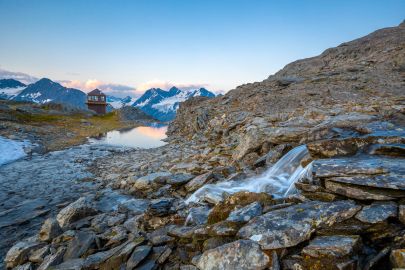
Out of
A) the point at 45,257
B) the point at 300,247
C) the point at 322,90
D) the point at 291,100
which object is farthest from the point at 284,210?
the point at 322,90

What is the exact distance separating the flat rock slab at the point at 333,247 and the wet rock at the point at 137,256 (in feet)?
13.5

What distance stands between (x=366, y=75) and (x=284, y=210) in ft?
109

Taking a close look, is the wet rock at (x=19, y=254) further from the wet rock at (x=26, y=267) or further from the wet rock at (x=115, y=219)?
the wet rock at (x=115, y=219)

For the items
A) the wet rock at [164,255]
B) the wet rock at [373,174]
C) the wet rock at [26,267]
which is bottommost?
the wet rock at [26,267]

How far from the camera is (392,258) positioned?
5.07 meters

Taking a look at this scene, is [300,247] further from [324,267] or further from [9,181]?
[9,181]

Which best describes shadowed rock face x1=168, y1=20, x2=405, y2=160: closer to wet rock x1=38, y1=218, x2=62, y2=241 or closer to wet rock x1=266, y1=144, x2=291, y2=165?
wet rock x1=266, y1=144, x2=291, y2=165

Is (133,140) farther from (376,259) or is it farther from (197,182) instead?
(376,259)

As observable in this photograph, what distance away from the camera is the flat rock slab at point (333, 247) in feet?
17.8

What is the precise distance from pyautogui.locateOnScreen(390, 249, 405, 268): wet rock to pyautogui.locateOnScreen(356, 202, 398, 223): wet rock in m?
0.86

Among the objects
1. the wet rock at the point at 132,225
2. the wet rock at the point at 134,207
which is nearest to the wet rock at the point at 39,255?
the wet rock at the point at 132,225

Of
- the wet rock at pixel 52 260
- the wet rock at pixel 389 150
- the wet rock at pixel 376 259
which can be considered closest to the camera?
the wet rock at pixel 376 259

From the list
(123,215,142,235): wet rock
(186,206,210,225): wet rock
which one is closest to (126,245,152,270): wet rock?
(123,215,142,235): wet rock

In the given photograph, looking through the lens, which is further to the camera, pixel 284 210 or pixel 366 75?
pixel 366 75
